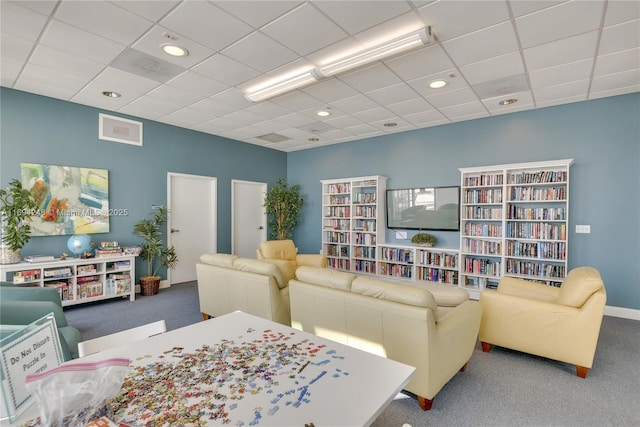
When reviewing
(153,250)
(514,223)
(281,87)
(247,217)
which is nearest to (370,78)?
(281,87)

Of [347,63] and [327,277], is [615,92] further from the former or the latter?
[327,277]

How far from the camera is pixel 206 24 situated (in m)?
2.66

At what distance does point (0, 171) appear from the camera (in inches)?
158

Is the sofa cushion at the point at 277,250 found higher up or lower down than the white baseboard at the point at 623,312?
higher up

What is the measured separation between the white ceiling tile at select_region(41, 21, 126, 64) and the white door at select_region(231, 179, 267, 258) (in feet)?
12.3

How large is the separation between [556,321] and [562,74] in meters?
2.76

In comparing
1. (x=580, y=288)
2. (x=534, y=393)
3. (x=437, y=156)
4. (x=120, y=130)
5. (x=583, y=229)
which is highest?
(x=120, y=130)

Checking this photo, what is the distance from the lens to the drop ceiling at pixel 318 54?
2.49 meters

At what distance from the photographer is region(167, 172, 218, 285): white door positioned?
5.86m

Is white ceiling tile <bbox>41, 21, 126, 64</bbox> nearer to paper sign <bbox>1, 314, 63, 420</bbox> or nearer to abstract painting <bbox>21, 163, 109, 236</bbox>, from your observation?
abstract painting <bbox>21, 163, 109, 236</bbox>

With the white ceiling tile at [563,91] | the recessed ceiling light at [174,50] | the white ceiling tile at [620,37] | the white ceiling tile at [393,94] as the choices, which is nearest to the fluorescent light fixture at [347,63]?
the white ceiling tile at [393,94]

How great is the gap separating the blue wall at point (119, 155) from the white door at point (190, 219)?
5.6 inches

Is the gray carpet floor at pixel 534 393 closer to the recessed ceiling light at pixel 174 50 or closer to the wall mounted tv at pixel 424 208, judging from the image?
the wall mounted tv at pixel 424 208

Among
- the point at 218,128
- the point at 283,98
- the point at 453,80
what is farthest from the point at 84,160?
the point at 453,80
